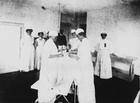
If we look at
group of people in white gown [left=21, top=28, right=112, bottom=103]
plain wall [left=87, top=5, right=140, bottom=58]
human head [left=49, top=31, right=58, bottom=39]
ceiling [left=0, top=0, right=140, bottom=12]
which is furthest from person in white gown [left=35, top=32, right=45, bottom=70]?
plain wall [left=87, top=5, right=140, bottom=58]

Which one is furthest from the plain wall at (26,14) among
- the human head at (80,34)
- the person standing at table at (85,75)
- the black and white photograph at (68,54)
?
the person standing at table at (85,75)

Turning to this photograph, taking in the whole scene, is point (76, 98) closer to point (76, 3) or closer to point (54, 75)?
point (54, 75)

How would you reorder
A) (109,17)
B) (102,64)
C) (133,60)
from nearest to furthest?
(133,60) < (109,17) < (102,64)

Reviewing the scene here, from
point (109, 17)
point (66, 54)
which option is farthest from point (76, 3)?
point (66, 54)

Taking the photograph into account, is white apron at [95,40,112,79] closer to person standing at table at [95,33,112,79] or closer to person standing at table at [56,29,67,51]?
person standing at table at [95,33,112,79]

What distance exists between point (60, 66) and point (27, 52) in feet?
1.47

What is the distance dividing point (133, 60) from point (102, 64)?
39 centimetres

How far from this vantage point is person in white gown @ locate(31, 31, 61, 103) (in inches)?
77.2

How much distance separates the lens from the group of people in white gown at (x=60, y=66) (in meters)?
1.96

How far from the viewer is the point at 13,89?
2.08 m

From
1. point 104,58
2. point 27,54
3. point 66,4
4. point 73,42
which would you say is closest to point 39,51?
point 27,54

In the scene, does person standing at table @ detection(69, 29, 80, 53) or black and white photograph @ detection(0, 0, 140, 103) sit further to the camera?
person standing at table @ detection(69, 29, 80, 53)

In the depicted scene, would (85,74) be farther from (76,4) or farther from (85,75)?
(76,4)

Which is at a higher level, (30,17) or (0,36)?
(30,17)
